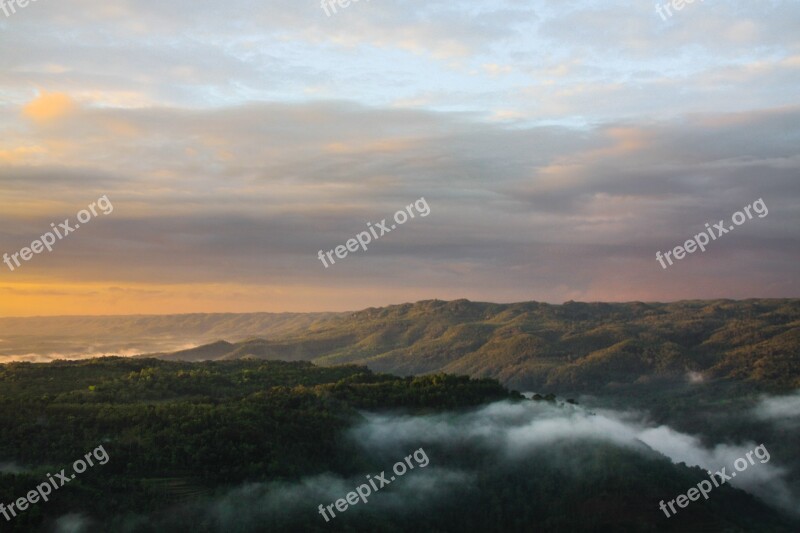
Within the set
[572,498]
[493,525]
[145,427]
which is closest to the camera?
[145,427]

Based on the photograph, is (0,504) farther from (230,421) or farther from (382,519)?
(382,519)

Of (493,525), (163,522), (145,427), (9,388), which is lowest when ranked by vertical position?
(493,525)

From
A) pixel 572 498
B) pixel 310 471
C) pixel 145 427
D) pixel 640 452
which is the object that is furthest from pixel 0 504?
pixel 640 452

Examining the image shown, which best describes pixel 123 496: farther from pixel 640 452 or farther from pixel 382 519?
pixel 640 452

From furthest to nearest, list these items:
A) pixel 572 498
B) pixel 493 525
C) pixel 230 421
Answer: pixel 572 498
pixel 493 525
pixel 230 421

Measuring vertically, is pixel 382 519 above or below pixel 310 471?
below

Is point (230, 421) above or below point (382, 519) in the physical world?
above

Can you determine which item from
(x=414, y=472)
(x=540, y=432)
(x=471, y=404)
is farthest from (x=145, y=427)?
(x=540, y=432)

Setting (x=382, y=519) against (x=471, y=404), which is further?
(x=471, y=404)

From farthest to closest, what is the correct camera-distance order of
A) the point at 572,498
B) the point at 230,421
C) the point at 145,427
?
the point at 572,498 → the point at 230,421 → the point at 145,427
